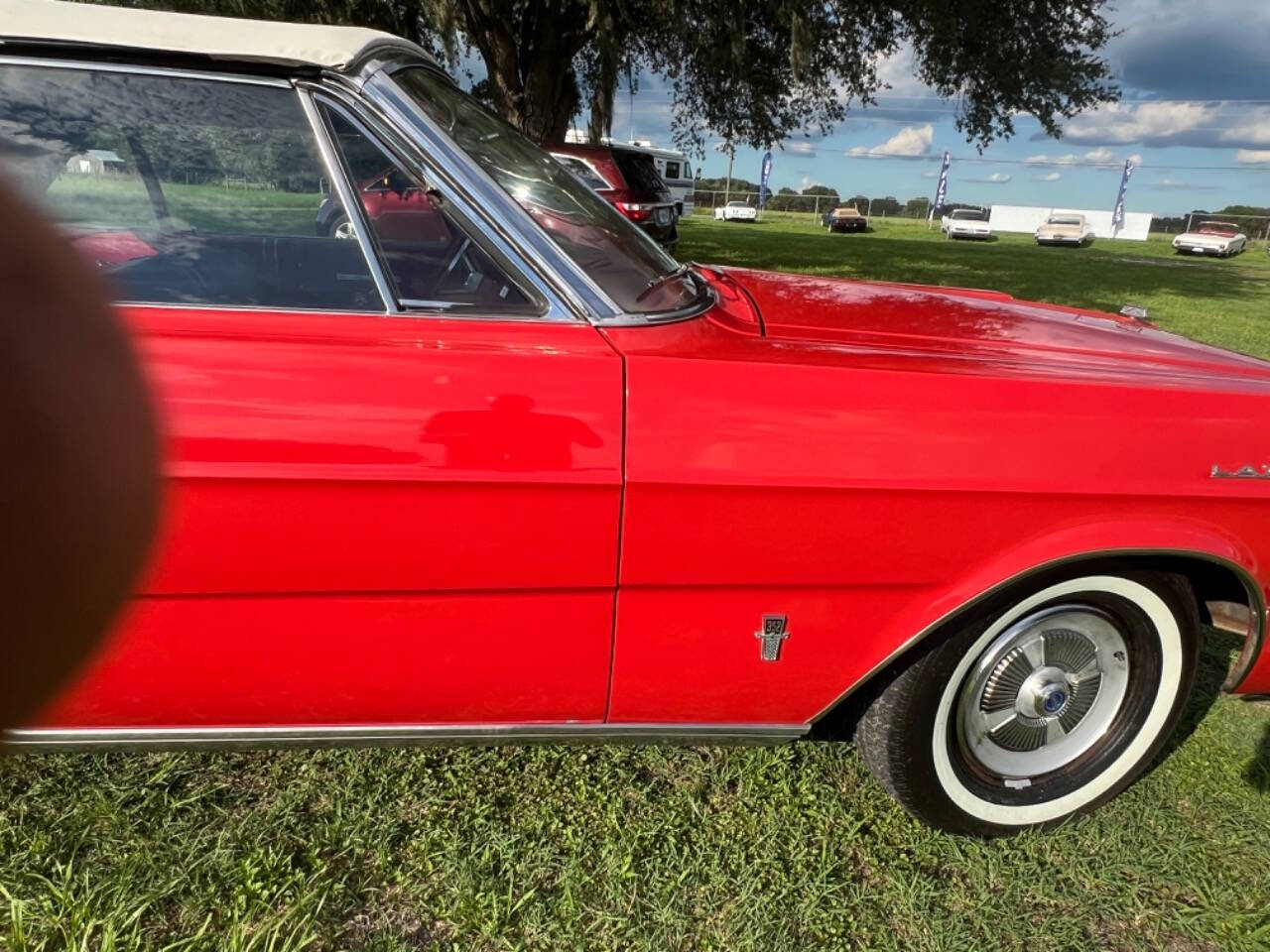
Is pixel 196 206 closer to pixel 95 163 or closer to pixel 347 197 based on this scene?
pixel 95 163

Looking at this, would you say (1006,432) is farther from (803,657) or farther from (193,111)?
(193,111)

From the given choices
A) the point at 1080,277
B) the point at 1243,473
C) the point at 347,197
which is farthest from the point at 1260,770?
the point at 1080,277

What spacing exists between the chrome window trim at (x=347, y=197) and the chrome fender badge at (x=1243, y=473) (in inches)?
69.5

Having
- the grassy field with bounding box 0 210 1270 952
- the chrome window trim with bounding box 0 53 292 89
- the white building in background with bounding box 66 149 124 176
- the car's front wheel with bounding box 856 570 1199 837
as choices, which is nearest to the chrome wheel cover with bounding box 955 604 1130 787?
the car's front wheel with bounding box 856 570 1199 837

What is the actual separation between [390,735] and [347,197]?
114 centimetres

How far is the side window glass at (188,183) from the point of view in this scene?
1712mm

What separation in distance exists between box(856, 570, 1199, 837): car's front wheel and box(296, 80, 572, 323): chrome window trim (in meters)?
1.12

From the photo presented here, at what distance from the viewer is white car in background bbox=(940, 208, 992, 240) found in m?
37.4

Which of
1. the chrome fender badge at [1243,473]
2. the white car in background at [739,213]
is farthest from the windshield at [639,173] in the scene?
the white car in background at [739,213]

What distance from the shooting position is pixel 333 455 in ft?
4.90

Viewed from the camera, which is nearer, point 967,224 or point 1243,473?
point 1243,473

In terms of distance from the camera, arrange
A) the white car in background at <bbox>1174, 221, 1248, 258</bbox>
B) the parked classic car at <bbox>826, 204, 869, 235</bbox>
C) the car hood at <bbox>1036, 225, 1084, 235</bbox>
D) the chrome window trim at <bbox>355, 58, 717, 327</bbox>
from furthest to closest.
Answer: the parked classic car at <bbox>826, 204, 869, 235</bbox> → the car hood at <bbox>1036, 225, 1084, 235</bbox> → the white car in background at <bbox>1174, 221, 1248, 258</bbox> → the chrome window trim at <bbox>355, 58, 717, 327</bbox>

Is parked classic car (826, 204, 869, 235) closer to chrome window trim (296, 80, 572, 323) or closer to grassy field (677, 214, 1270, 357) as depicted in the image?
grassy field (677, 214, 1270, 357)

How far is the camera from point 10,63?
1.66m
